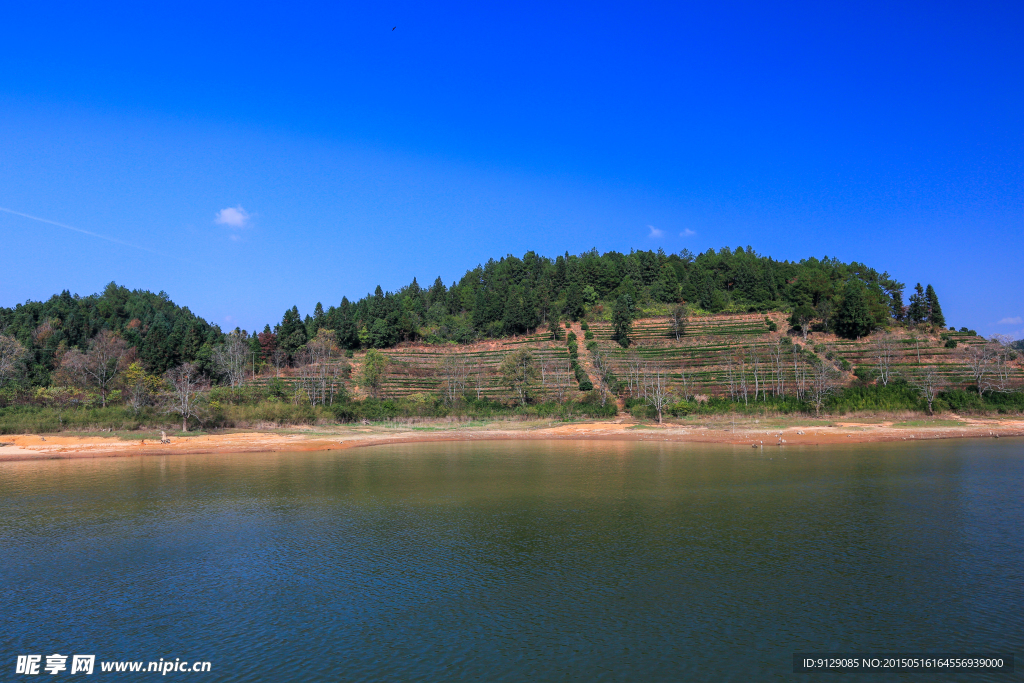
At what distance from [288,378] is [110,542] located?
2228 inches

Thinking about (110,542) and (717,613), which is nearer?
(717,613)

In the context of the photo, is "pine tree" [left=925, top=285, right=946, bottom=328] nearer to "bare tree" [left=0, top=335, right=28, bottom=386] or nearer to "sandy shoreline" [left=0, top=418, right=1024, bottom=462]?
"sandy shoreline" [left=0, top=418, right=1024, bottom=462]

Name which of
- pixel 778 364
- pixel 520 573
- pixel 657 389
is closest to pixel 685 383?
pixel 657 389

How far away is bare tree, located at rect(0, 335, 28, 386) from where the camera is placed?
204 ft

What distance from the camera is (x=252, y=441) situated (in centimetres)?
4469

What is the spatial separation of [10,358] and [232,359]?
23.3m

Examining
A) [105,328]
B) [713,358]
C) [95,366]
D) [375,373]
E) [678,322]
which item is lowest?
[375,373]

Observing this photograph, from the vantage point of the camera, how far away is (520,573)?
15047 mm

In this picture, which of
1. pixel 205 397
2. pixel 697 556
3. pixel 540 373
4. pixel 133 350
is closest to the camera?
pixel 697 556

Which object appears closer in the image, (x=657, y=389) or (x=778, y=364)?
(x=657, y=389)

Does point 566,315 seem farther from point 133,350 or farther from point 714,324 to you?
point 133,350

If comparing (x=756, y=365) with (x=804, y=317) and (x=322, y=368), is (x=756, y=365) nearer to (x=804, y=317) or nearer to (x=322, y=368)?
(x=804, y=317)

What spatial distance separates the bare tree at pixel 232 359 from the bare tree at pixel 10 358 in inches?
810

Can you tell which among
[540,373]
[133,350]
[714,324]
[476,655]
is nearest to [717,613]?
[476,655]
